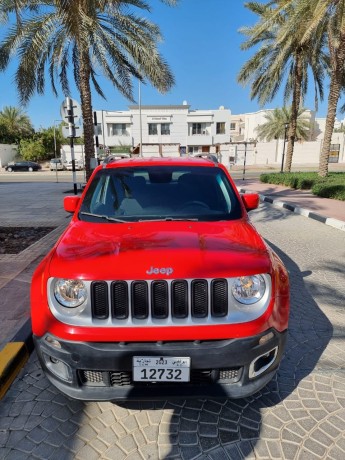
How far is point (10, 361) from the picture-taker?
2730 mm

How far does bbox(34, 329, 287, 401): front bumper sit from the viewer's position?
1891 millimetres

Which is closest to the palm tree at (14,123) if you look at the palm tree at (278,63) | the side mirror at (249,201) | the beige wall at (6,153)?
the beige wall at (6,153)

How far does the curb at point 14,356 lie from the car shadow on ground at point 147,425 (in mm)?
86

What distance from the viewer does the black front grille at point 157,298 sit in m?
1.92

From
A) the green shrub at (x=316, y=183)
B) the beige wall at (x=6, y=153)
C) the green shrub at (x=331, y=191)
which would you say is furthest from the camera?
the beige wall at (x=6, y=153)

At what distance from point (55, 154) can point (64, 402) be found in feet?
173

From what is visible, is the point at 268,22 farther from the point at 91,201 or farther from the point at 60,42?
the point at 91,201

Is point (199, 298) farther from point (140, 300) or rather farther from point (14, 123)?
point (14, 123)

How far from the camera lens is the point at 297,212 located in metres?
10.1

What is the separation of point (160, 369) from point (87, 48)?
470 inches

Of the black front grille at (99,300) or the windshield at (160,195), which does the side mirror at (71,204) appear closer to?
the windshield at (160,195)

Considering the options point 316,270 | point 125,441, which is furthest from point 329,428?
point 316,270

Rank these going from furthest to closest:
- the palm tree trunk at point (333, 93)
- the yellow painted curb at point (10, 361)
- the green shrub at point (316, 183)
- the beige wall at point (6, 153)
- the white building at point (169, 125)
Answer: the white building at point (169, 125)
the beige wall at point (6, 153)
the palm tree trunk at point (333, 93)
the green shrub at point (316, 183)
the yellow painted curb at point (10, 361)

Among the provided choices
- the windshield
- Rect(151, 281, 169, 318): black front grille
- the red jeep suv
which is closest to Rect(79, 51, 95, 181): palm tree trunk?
the windshield
